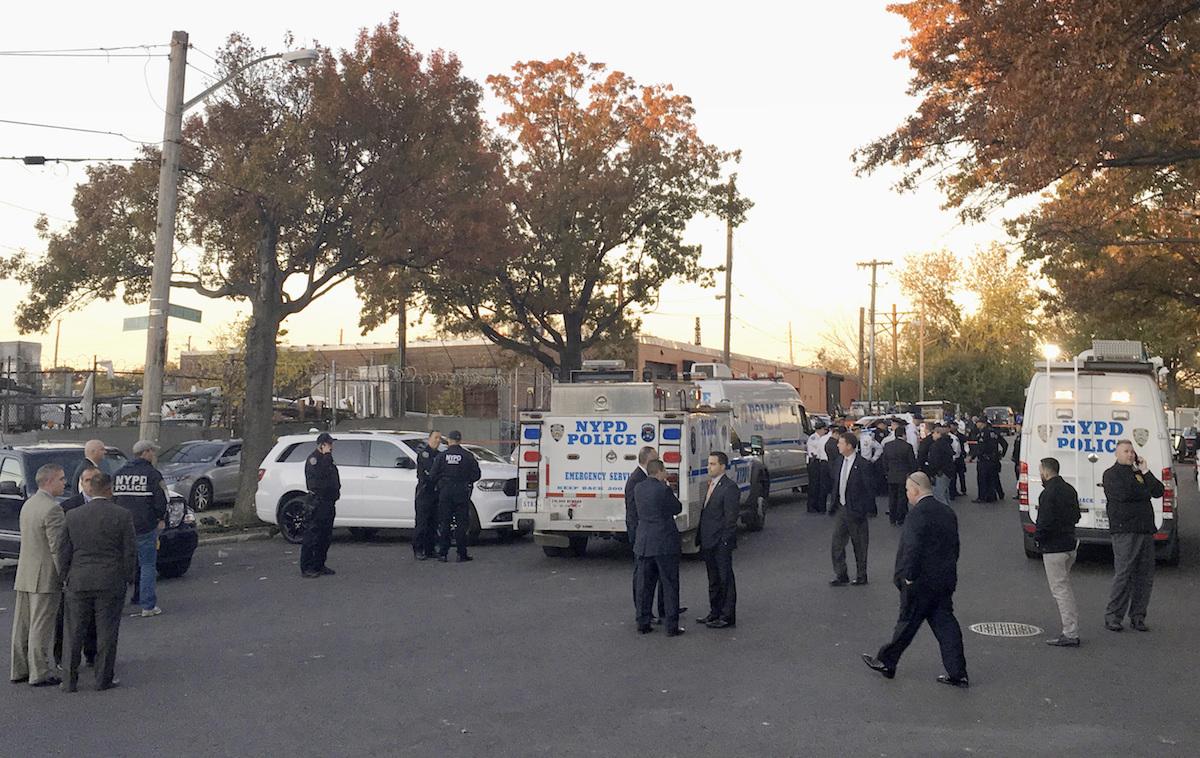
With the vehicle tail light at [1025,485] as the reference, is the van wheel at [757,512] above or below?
below

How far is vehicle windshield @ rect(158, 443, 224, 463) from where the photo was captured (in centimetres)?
2394

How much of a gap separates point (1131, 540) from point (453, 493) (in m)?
8.53

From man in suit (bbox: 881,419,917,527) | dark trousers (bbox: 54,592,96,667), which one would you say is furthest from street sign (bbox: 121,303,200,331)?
man in suit (bbox: 881,419,917,527)

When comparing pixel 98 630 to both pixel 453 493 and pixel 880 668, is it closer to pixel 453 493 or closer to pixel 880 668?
pixel 880 668

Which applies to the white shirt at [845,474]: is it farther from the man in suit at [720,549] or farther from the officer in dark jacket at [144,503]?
the officer in dark jacket at [144,503]

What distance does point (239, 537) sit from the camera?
18500 mm

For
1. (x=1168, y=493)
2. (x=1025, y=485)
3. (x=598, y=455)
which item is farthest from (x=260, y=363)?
(x=1168, y=493)

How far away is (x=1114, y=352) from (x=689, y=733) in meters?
10.4

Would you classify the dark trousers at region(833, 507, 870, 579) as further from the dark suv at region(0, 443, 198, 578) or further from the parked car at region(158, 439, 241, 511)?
the parked car at region(158, 439, 241, 511)

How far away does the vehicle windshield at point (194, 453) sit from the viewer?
78.5ft

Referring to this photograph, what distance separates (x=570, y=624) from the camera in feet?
35.5

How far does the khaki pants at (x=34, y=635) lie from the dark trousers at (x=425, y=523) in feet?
23.6

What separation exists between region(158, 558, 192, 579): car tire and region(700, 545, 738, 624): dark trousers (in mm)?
7157

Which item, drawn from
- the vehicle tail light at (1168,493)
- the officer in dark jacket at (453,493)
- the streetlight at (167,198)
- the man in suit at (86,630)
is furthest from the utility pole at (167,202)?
the vehicle tail light at (1168,493)
